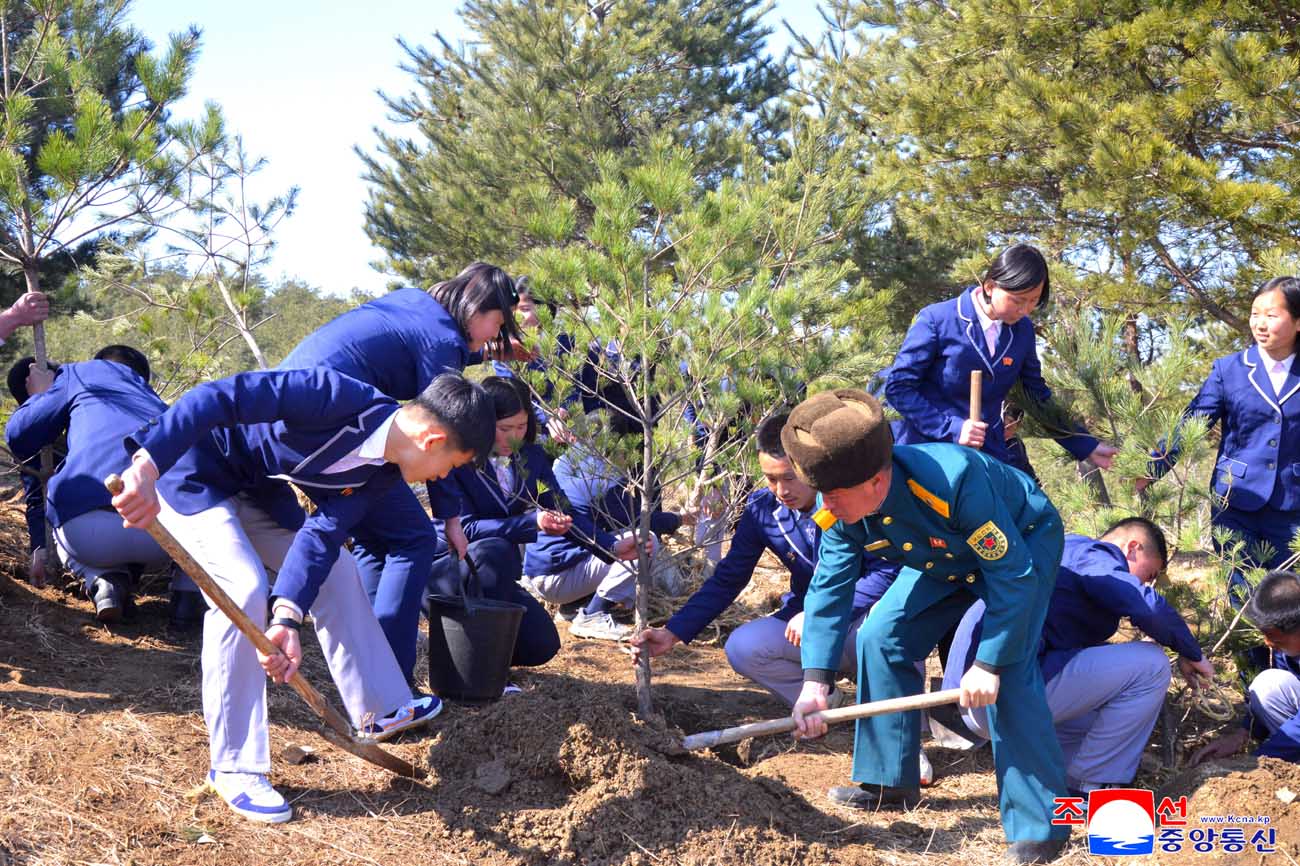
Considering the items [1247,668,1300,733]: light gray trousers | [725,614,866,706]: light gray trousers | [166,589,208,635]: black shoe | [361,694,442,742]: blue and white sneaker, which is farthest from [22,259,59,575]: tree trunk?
[1247,668,1300,733]: light gray trousers

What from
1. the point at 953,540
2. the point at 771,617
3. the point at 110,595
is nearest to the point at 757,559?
the point at 771,617

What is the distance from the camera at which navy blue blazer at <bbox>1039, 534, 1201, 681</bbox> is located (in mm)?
3457

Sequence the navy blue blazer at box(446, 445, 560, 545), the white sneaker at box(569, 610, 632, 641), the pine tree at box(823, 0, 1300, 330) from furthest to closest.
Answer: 1. the pine tree at box(823, 0, 1300, 330)
2. the white sneaker at box(569, 610, 632, 641)
3. the navy blue blazer at box(446, 445, 560, 545)

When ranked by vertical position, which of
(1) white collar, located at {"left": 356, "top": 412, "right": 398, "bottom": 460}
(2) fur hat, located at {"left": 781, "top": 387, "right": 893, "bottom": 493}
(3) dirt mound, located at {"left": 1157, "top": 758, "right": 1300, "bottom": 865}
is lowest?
(3) dirt mound, located at {"left": 1157, "top": 758, "right": 1300, "bottom": 865}

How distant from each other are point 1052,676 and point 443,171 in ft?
33.3

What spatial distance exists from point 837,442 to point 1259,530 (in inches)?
91.4

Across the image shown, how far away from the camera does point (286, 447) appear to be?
298 centimetres

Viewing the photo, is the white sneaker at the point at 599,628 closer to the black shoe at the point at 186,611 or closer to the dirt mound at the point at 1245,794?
the black shoe at the point at 186,611

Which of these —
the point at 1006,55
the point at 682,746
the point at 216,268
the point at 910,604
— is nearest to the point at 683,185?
the point at 910,604

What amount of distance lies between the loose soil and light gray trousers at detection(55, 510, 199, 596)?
1.28ft

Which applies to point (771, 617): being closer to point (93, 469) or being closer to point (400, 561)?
point (400, 561)

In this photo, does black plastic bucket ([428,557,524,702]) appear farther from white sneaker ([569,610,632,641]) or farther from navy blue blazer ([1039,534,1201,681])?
navy blue blazer ([1039,534,1201,681])

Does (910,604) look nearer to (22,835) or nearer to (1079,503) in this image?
(1079,503)

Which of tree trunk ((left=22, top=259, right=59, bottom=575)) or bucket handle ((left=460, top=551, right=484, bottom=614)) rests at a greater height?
tree trunk ((left=22, top=259, right=59, bottom=575))
